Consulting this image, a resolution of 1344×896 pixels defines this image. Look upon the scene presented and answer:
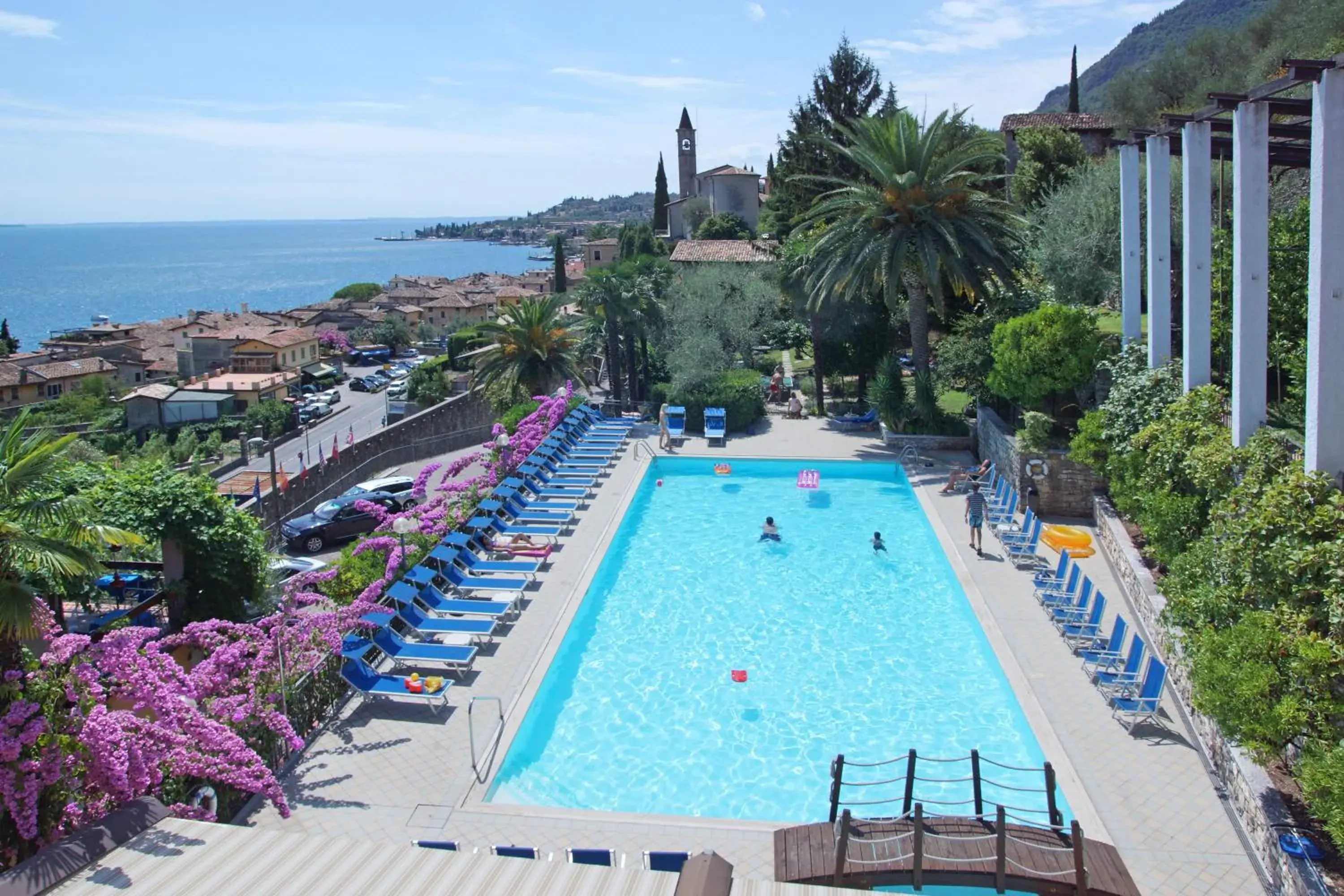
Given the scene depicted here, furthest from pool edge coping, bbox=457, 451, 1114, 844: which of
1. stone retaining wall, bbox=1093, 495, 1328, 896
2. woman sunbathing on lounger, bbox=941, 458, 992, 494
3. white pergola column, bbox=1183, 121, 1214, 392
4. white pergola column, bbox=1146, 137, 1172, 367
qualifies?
white pergola column, bbox=1146, 137, 1172, 367

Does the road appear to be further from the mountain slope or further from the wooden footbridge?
the mountain slope

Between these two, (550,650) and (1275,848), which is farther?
(550,650)

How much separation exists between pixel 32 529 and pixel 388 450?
92.8ft

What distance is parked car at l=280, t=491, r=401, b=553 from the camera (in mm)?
23234

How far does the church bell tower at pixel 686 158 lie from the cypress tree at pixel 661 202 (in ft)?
16.1

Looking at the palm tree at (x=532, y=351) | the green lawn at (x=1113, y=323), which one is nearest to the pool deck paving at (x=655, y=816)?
the green lawn at (x=1113, y=323)

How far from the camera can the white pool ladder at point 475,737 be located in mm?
10719

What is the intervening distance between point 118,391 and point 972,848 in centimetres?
7871

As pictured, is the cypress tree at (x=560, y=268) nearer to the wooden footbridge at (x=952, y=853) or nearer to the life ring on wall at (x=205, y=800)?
the life ring on wall at (x=205, y=800)

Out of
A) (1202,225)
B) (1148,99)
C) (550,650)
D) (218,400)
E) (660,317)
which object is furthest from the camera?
(218,400)

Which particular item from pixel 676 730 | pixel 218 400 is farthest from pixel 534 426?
pixel 218 400

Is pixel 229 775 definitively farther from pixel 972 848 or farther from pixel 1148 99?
pixel 1148 99

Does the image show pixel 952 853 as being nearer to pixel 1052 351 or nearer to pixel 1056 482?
pixel 1056 482

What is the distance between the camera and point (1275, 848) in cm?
838
